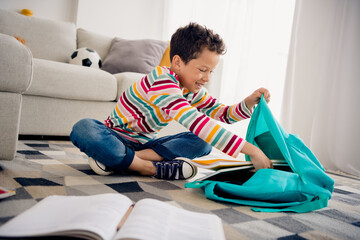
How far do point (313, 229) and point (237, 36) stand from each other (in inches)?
76.0

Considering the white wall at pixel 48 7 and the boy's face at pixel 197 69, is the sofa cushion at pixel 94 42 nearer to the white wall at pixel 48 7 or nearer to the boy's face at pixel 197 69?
the white wall at pixel 48 7

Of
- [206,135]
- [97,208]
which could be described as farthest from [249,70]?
[97,208]

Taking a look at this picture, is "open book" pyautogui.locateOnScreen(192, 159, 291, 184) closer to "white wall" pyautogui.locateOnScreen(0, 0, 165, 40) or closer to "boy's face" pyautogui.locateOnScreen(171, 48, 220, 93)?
"boy's face" pyautogui.locateOnScreen(171, 48, 220, 93)

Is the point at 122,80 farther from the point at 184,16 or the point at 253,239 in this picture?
the point at 184,16

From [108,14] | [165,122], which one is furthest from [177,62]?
[108,14]

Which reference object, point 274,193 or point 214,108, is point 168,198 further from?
point 214,108

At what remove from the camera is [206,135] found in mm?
839

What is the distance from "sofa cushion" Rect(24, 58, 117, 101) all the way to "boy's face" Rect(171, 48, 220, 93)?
2.54 ft

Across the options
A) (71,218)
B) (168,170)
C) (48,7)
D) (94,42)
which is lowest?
(168,170)

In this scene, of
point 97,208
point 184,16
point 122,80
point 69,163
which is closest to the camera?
point 97,208

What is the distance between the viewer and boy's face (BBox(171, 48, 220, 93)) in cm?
98

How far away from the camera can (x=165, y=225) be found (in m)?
0.46

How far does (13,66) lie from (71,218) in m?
0.66

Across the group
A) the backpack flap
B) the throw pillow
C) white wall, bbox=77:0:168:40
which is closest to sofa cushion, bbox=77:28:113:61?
the throw pillow
